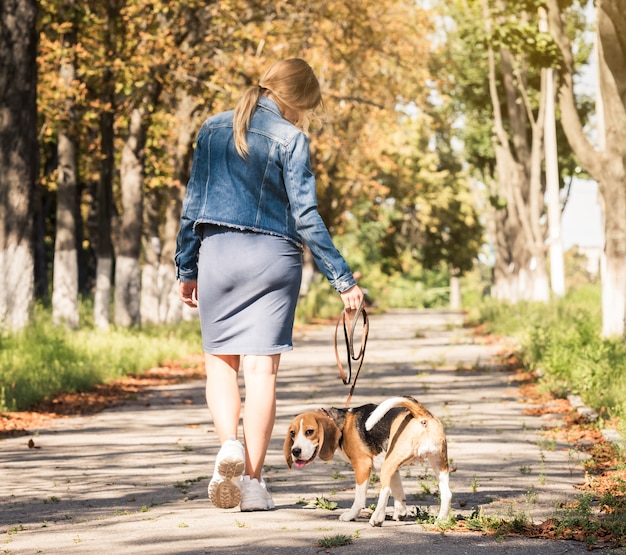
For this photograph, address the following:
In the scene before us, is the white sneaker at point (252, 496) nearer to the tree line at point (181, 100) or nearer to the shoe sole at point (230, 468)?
the shoe sole at point (230, 468)

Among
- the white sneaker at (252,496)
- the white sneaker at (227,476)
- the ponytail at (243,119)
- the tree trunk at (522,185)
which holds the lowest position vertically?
the white sneaker at (252,496)

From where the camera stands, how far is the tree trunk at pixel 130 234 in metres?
24.7

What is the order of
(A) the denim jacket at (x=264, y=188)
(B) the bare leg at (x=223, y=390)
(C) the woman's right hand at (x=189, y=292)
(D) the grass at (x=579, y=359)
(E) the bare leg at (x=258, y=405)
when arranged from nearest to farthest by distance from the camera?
(A) the denim jacket at (x=264, y=188) → (E) the bare leg at (x=258, y=405) → (B) the bare leg at (x=223, y=390) → (C) the woman's right hand at (x=189, y=292) → (D) the grass at (x=579, y=359)

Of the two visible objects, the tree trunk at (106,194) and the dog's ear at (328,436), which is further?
the tree trunk at (106,194)

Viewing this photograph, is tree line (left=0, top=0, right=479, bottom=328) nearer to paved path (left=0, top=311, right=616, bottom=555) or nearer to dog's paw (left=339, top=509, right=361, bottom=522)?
paved path (left=0, top=311, right=616, bottom=555)

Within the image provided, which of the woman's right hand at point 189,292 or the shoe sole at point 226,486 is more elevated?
the woman's right hand at point 189,292

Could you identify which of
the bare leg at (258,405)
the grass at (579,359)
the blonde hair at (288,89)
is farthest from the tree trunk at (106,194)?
the blonde hair at (288,89)

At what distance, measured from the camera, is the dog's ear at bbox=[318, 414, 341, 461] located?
6.36 meters

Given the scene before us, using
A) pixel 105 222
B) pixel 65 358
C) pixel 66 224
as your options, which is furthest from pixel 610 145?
pixel 105 222

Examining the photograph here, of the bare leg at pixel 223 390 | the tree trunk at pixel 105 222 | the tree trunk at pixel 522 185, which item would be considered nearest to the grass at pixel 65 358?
the tree trunk at pixel 105 222

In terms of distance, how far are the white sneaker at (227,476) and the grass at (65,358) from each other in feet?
22.6

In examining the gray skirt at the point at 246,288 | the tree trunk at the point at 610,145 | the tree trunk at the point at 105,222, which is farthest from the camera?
the tree trunk at the point at 105,222

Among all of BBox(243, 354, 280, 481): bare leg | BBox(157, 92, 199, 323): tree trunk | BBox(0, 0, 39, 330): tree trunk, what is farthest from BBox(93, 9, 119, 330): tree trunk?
BBox(243, 354, 280, 481): bare leg

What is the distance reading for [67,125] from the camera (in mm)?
22797
